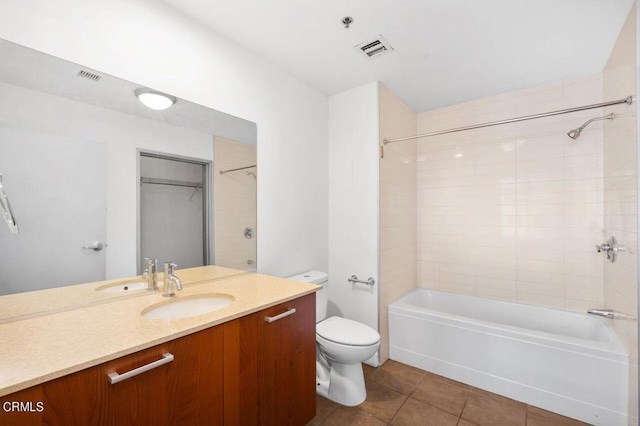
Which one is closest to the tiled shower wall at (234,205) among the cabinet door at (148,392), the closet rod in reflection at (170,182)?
the closet rod in reflection at (170,182)

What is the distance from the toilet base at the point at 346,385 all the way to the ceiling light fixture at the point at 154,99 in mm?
1924

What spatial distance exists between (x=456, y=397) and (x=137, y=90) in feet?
8.92

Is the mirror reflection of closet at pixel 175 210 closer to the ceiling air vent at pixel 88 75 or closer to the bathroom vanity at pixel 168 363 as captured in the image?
the bathroom vanity at pixel 168 363

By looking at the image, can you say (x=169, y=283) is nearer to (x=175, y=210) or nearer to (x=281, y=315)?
(x=175, y=210)

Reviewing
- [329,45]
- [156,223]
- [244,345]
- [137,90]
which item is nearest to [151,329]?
[244,345]

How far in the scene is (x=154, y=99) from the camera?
1.53m

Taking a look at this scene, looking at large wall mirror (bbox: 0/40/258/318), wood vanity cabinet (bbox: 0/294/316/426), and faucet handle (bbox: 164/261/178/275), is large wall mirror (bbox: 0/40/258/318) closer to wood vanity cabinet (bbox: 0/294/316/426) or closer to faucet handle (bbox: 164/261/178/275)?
faucet handle (bbox: 164/261/178/275)

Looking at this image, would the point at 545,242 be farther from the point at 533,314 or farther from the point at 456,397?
the point at 456,397

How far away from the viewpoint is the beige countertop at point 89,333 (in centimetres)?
78

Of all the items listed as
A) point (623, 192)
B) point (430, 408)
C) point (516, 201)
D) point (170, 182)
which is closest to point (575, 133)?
point (516, 201)

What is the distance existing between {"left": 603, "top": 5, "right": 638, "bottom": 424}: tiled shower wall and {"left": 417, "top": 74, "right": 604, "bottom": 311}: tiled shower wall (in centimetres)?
16

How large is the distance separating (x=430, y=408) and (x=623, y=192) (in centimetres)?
181

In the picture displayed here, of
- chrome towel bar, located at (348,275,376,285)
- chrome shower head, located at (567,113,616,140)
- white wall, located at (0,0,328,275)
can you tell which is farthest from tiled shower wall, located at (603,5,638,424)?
white wall, located at (0,0,328,275)

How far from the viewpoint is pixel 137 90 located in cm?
146
